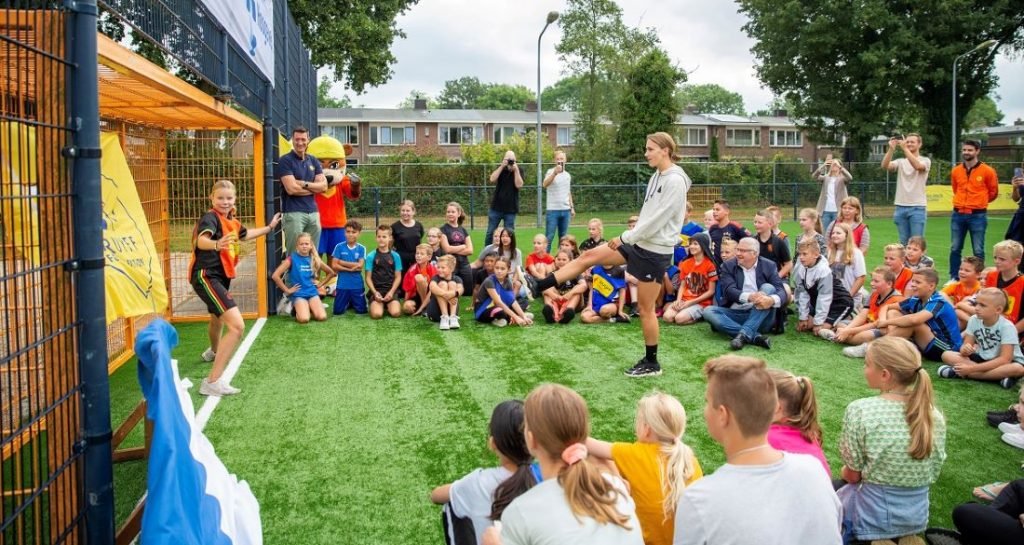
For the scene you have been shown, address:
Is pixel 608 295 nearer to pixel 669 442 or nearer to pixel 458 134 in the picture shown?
pixel 669 442

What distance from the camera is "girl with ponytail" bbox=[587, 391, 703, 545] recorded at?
2.95 m

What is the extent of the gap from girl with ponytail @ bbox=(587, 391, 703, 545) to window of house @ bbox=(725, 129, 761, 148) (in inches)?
2351

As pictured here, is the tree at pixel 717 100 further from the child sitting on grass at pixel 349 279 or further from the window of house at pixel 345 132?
the child sitting on grass at pixel 349 279

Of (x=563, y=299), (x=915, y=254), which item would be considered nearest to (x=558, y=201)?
(x=563, y=299)

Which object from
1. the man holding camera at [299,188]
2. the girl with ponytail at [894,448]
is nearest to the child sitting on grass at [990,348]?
the girl with ponytail at [894,448]

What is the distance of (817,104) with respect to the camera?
116ft

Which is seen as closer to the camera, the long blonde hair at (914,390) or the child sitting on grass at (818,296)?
the long blonde hair at (914,390)

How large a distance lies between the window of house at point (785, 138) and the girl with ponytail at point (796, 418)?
61465 mm

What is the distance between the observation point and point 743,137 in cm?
6062

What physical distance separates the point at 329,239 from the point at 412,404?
5.26 metres

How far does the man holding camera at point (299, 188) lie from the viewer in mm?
9406

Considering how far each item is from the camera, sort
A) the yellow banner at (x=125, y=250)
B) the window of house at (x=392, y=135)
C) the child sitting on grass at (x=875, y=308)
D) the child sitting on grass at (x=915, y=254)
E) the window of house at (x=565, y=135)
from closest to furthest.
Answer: the yellow banner at (x=125, y=250)
the child sitting on grass at (x=875, y=308)
the child sitting on grass at (x=915, y=254)
the window of house at (x=392, y=135)
the window of house at (x=565, y=135)

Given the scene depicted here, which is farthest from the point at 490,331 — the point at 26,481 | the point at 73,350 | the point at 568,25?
the point at 568,25

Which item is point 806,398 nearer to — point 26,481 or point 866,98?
point 26,481
